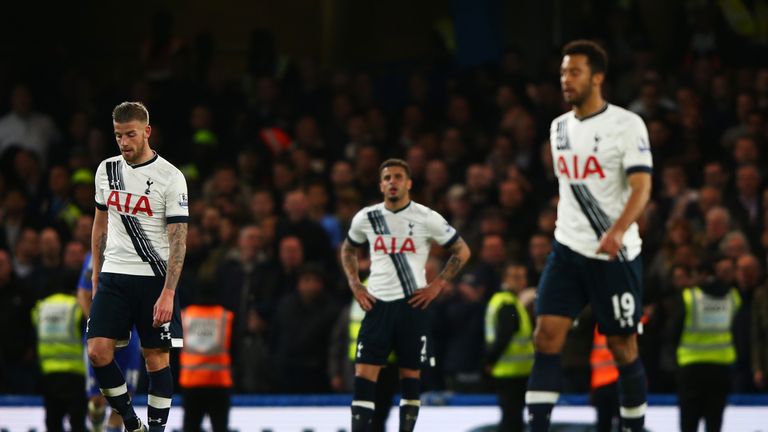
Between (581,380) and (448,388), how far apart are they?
1378 mm

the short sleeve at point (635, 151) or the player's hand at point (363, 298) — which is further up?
the short sleeve at point (635, 151)

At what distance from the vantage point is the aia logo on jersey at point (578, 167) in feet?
27.2

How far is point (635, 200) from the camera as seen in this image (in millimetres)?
8031

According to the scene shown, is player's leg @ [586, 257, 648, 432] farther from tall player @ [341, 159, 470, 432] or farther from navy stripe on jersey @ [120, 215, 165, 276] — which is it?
navy stripe on jersey @ [120, 215, 165, 276]

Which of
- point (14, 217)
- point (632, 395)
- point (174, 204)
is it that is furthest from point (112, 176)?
point (14, 217)

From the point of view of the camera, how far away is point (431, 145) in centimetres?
1645

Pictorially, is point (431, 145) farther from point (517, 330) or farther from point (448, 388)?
point (517, 330)

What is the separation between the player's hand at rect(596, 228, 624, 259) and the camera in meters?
7.91

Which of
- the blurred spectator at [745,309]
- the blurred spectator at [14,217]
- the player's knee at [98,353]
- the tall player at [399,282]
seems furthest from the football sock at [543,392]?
the blurred spectator at [14,217]

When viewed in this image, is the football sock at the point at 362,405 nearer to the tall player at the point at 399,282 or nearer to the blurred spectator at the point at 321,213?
the tall player at the point at 399,282

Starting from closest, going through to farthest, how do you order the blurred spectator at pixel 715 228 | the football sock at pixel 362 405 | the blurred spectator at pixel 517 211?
the football sock at pixel 362 405, the blurred spectator at pixel 715 228, the blurred spectator at pixel 517 211

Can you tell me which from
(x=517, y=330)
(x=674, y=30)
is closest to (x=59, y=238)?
(x=517, y=330)

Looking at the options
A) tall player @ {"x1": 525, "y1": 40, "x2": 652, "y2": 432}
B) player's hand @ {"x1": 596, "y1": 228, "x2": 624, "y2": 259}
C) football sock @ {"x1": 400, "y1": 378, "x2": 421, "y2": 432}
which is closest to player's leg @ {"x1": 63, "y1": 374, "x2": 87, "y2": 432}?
football sock @ {"x1": 400, "y1": 378, "x2": 421, "y2": 432}

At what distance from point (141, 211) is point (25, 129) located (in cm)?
927
